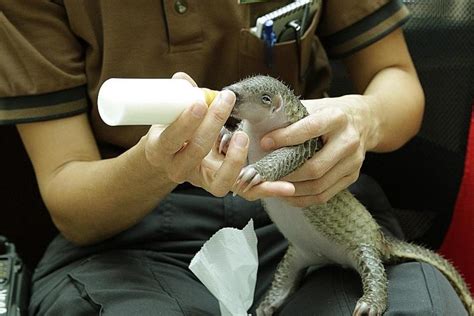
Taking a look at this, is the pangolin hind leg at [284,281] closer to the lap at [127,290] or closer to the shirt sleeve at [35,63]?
the lap at [127,290]

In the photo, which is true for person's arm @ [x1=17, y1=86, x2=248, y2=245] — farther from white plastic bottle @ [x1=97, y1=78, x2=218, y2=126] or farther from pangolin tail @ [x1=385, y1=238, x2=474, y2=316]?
pangolin tail @ [x1=385, y1=238, x2=474, y2=316]

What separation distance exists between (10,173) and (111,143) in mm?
291

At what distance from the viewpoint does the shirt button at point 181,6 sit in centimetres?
118

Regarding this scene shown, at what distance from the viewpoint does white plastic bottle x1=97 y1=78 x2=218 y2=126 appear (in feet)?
2.72

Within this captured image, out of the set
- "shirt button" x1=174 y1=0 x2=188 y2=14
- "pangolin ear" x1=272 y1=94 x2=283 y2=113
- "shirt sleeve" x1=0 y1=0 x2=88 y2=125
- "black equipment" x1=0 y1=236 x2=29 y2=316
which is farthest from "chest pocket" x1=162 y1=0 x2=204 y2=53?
"black equipment" x1=0 y1=236 x2=29 y2=316

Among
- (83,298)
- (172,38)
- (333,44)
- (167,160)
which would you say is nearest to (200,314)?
(83,298)

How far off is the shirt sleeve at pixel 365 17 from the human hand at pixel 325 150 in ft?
0.87

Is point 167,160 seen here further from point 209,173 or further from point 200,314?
point 200,314

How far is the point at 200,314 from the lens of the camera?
1102 millimetres

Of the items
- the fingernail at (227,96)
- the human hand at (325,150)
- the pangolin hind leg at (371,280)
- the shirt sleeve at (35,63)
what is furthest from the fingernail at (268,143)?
the shirt sleeve at (35,63)

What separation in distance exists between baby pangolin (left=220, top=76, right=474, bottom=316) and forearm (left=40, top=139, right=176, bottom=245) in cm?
15

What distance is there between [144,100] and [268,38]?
1.37 feet

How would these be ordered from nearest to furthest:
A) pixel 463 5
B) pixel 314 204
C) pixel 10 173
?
pixel 314 204, pixel 463 5, pixel 10 173

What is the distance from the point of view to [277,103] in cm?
99
